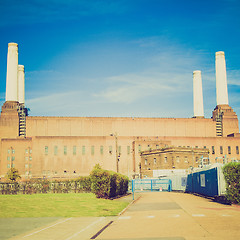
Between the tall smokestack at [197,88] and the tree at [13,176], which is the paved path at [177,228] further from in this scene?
the tall smokestack at [197,88]

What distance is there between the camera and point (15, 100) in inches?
4505

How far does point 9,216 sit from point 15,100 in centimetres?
9748

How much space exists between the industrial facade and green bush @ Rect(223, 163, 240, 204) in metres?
76.7

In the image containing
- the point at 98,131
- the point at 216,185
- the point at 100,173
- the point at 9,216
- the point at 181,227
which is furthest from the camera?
the point at 98,131

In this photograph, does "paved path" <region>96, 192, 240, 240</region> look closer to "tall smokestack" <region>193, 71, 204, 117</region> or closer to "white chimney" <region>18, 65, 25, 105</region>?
"tall smokestack" <region>193, 71, 204, 117</region>

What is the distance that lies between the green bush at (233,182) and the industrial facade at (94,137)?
7670 centimetres

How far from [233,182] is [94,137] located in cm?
8525

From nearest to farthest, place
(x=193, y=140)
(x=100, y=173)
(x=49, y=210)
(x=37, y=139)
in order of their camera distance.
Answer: (x=49, y=210)
(x=100, y=173)
(x=37, y=139)
(x=193, y=140)

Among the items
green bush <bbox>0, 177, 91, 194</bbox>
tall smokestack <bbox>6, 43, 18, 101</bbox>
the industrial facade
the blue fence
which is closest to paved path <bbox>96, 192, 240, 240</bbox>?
the blue fence

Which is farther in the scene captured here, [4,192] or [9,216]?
[4,192]

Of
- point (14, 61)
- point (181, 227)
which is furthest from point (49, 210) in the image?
point (14, 61)

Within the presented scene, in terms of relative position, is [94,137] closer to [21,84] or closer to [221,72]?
[21,84]

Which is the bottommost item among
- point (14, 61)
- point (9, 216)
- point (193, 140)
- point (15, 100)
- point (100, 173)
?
point (9, 216)

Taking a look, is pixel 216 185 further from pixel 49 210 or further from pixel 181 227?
pixel 181 227
